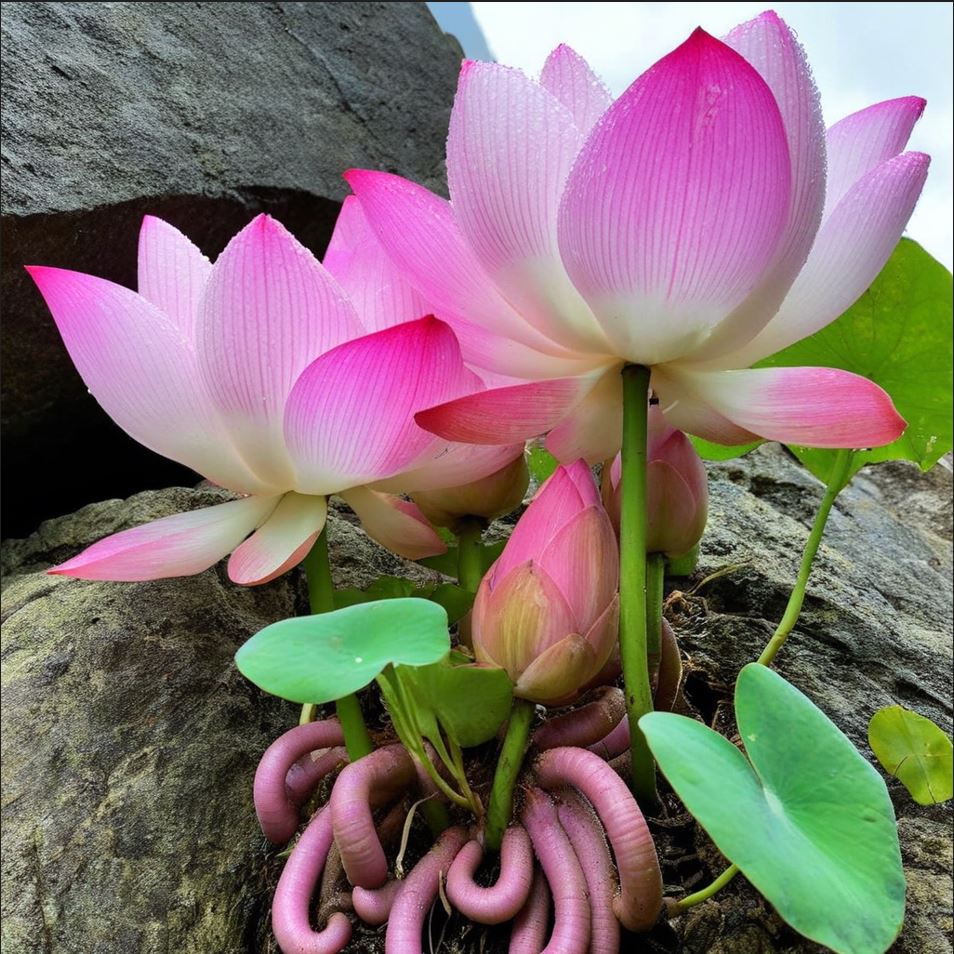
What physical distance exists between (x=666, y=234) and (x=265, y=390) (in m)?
0.19

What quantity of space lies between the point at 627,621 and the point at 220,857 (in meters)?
0.29

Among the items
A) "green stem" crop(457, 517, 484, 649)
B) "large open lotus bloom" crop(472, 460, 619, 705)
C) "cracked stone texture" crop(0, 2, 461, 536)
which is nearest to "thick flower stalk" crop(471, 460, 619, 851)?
"large open lotus bloom" crop(472, 460, 619, 705)

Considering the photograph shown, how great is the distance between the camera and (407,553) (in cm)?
51

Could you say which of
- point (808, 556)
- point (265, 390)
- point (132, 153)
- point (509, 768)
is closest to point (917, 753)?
point (808, 556)

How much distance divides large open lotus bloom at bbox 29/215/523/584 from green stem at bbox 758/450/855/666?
0.21 m

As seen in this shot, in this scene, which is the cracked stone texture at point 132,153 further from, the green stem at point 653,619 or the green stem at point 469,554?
the green stem at point 653,619

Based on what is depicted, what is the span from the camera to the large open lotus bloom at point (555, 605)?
390mm

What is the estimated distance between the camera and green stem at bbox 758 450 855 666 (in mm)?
535

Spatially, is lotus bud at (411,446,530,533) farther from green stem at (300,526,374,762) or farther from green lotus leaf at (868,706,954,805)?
green lotus leaf at (868,706,954,805)

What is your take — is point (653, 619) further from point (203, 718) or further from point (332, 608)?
point (203, 718)

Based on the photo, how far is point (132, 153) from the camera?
2.67 ft

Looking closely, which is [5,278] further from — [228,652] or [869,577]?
[869,577]

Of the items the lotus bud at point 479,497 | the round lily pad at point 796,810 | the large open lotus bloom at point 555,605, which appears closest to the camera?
the round lily pad at point 796,810

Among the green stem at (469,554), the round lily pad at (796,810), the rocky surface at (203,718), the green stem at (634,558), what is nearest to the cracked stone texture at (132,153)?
the rocky surface at (203,718)
